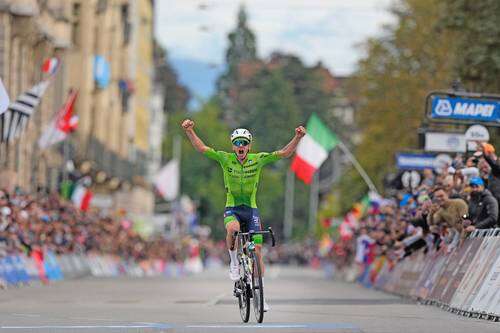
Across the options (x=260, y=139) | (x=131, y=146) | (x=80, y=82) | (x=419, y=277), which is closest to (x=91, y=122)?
(x=80, y=82)

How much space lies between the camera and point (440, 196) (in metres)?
27.1

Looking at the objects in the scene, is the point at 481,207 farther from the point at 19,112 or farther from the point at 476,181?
the point at 19,112

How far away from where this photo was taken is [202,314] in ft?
72.0

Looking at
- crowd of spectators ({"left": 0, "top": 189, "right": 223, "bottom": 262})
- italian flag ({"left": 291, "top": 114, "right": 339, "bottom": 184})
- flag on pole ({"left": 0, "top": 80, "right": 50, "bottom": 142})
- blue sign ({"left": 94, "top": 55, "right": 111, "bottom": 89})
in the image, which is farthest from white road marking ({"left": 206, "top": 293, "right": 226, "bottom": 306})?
blue sign ({"left": 94, "top": 55, "right": 111, "bottom": 89})

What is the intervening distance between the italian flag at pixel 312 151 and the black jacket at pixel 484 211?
2128 centimetres

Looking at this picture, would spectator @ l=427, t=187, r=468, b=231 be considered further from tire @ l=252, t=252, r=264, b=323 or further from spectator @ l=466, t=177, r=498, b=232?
tire @ l=252, t=252, r=264, b=323

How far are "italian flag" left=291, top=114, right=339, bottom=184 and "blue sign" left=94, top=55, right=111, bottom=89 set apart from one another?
32596 mm

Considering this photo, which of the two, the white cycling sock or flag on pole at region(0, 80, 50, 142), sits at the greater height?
flag on pole at region(0, 80, 50, 142)

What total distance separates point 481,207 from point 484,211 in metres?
0.08

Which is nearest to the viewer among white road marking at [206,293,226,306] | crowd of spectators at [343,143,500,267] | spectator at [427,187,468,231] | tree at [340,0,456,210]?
crowd of spectators at [343,143,500,267]

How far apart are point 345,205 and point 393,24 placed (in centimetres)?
2069

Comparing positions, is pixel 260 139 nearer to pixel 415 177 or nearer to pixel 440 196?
pixel 415 177

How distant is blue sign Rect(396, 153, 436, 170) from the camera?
41.3 metres

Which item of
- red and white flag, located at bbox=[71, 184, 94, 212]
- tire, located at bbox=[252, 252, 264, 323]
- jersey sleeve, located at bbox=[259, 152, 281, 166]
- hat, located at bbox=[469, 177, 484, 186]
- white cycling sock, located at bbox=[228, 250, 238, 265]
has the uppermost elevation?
jersey sleeve, located at bbox=[259, 152, 281, 166]
